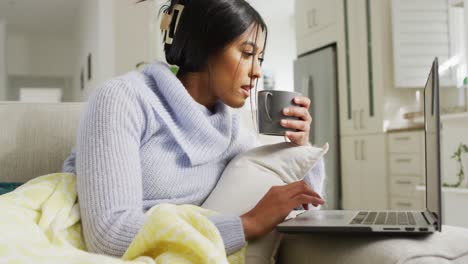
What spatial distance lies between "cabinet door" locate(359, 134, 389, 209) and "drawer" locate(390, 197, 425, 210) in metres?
0.10

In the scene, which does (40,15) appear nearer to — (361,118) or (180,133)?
(361,118)

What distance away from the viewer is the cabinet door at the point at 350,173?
450cm

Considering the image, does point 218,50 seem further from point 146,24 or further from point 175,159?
point 146,24

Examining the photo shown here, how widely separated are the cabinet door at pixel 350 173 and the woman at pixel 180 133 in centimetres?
329

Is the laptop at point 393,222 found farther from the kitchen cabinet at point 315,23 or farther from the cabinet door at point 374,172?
the kitchen cabinet at point 315,23

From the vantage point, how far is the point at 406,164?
3891 millimetres

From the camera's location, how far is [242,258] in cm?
93

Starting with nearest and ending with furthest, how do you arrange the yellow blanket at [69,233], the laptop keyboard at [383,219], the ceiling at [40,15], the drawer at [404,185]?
the yellow blanket at [69,233], the laptop keyboard at [383,219], the drawer at [404,185], the ceiling at [40,15]

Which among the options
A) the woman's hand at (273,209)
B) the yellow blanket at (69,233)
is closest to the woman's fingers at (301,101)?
the woman's hand at (273,209)

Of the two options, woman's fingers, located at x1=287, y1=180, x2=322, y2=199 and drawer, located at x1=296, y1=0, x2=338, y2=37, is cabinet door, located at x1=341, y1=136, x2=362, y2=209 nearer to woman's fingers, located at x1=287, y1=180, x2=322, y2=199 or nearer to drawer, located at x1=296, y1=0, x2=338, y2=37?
drawer, located at x1=296, y1=0, x2=338, y2=37

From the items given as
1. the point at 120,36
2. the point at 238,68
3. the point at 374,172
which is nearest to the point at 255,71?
the point at 238,68

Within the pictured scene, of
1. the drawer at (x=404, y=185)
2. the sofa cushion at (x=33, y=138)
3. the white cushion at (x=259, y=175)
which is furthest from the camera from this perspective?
the drawer at (x=404, y=185)

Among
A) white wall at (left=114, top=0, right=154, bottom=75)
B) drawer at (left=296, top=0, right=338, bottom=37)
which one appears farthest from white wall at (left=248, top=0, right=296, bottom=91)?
drawer at (left=296, top=0, right=338, bottom=37)

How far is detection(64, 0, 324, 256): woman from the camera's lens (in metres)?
0.91
